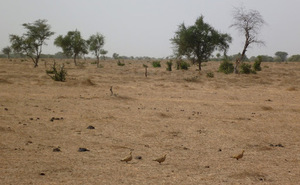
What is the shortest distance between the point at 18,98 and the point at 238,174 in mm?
10005

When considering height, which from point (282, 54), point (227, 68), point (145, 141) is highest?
point (282, 54)

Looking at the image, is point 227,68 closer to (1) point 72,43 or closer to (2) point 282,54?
(1) point 72,43

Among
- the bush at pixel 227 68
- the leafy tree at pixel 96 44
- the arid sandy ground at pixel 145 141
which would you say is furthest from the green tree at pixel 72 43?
the arid sandy ground at pixel 145 141

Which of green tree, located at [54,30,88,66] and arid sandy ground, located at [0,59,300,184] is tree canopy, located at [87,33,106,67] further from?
arid sandy ground, located at [0,59,300,184]

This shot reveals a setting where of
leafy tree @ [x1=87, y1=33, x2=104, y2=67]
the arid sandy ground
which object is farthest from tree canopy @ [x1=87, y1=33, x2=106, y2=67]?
the arid sandy ground

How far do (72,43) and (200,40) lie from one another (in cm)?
2324

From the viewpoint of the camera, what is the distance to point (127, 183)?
451 cm

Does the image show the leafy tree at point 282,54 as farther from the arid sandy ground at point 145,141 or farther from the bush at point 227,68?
the arid sandy ground at point 145,141

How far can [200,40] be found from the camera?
34.7 m

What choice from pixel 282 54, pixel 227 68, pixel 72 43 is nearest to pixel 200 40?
pixel 227 68

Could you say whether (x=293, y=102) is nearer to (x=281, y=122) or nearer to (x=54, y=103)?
(x=281, y=122)

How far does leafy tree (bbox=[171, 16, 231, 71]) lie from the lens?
114 ft

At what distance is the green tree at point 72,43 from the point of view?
4906cm

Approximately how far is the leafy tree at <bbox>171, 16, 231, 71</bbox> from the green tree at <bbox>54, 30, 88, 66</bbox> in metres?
19.2
